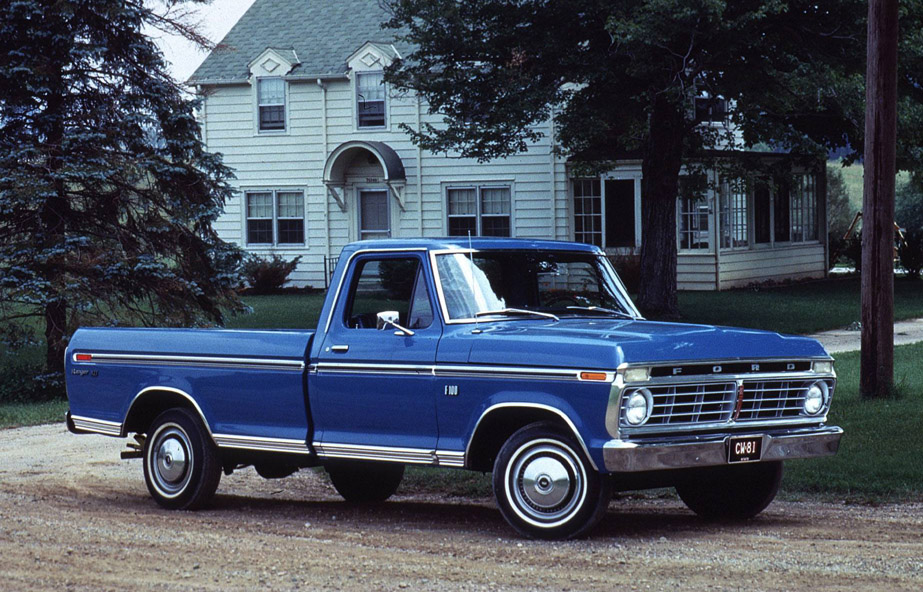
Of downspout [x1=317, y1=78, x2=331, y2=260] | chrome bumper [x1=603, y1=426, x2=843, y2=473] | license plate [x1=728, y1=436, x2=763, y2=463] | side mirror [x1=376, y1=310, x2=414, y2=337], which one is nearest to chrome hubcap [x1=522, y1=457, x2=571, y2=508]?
chrome bumper [x1=603, y1=426, x2=843, y2=473]

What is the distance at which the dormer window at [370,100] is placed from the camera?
36.5 m

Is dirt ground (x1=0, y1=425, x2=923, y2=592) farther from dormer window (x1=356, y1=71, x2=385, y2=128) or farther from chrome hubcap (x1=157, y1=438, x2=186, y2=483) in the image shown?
dormer window (x1=356, y1=71, x2=385, y2=128)

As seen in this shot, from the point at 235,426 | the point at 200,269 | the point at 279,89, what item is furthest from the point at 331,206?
the point at 235,426

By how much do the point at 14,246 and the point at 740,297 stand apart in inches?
694

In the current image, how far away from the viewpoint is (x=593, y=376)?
8.02m

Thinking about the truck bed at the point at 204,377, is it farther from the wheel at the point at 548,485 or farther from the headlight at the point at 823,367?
the headlight at the point at 823,367

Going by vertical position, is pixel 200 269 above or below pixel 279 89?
below

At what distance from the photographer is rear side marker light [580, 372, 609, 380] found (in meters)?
7.97

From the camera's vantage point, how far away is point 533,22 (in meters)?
25.3

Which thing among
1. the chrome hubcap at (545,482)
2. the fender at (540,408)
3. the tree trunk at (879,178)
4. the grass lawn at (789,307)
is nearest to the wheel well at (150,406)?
the fender at (540,408)

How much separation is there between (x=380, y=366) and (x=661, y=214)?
18.2 meters

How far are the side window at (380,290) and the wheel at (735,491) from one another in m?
2.22

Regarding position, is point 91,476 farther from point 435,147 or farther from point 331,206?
point 331,206

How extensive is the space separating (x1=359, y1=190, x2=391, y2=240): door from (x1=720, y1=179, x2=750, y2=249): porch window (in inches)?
343
